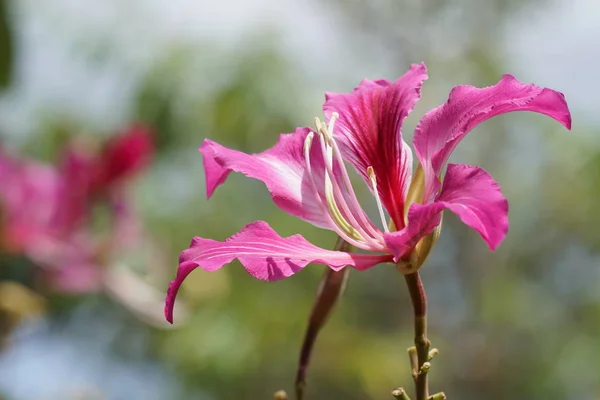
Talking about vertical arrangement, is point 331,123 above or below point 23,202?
below

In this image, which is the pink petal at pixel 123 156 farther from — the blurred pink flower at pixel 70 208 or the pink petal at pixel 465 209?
the pink petal at pixel 465 209

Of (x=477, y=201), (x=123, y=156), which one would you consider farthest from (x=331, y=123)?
(x=123, y=156)

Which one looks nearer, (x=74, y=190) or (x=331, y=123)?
(x=331, y=123)

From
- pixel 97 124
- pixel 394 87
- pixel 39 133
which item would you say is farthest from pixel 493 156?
pixel 394 87

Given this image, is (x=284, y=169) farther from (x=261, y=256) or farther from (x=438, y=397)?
(x=438, y=397)

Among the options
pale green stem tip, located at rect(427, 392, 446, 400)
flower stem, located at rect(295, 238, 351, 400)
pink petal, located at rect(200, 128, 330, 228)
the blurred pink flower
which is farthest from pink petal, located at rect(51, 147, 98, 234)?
pale green stem tip, located at rect(427, 392, 446, 400)

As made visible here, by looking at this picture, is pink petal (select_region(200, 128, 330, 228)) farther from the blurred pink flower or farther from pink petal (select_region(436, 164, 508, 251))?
the blurred pink flower

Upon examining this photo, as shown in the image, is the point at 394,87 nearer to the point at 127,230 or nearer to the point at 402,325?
the point at 127,230
